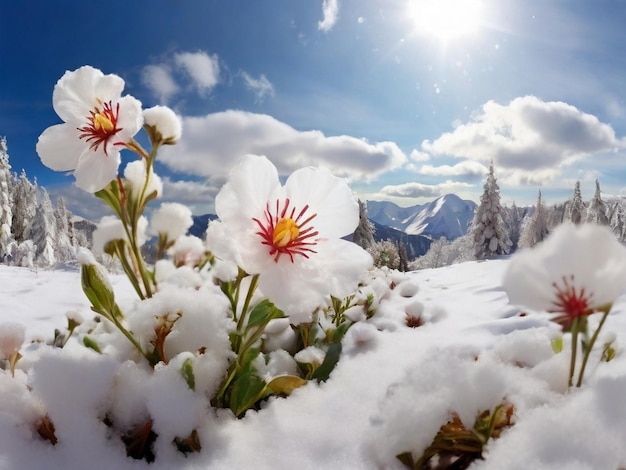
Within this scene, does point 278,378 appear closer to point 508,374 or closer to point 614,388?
point 508,374

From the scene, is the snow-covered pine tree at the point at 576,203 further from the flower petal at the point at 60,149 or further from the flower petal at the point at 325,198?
the flower petal at the point at 60,149

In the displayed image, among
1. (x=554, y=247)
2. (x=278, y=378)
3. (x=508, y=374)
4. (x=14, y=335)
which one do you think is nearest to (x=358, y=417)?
(x=278, y=378)

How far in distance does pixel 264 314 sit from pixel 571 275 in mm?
566

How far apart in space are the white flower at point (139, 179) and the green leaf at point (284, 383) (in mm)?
530

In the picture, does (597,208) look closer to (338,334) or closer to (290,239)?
(338,334)

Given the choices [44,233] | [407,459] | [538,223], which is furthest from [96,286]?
[538,223]

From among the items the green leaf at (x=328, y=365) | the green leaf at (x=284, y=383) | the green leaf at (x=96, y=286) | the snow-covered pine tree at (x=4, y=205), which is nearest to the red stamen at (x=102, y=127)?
the green leaf at (x=96, y=286)

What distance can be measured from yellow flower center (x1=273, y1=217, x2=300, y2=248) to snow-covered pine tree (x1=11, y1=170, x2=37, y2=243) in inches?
1351

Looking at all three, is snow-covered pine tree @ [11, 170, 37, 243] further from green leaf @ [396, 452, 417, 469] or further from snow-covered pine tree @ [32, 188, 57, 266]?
green leaf @ [396, 452, 417, 469]

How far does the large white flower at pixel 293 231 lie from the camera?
789mm

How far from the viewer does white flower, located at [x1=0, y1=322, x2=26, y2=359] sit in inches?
38.8

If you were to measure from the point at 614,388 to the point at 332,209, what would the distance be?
0.58 m

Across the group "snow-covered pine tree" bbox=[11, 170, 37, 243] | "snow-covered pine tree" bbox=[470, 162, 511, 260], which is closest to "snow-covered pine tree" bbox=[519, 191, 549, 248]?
"snow-covered pine tree" bbox=[470, 162, 511, 260]

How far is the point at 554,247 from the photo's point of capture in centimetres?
55
